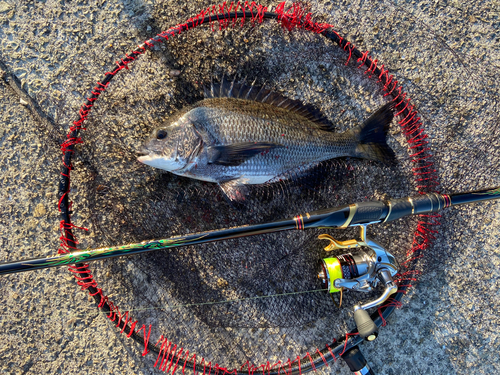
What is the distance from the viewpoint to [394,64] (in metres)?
2.00

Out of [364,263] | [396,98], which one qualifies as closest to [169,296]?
[364,263]

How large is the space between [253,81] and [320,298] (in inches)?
58.0

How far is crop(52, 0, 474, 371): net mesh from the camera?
1.87 meters

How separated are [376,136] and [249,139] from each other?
0.81m

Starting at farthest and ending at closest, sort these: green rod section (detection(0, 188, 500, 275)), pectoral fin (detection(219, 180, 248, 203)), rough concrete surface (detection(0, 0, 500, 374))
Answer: rough concrete surface (detection(0, 0, 500, 374)) → pectoral fin (detection(219, 180, 248, 203)) → green rod section (detection(0, 188, 500, 275))

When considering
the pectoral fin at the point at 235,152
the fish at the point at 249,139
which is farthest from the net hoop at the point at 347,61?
the pectoral fin at the point at 235,152

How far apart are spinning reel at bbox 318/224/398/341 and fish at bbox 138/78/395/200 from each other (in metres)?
0.52

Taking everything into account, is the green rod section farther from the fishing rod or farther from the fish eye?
the fish eye

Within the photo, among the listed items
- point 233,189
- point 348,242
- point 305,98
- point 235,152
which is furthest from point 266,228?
point 305,98

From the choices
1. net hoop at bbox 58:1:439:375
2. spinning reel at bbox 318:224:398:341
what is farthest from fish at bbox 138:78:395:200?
spinning reel at bbox 318:224:398:341

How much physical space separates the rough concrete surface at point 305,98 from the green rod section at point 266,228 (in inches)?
20.9

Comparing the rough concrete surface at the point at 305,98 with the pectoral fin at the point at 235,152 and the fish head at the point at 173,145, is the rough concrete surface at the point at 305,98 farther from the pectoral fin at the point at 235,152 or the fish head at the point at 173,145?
the fish head at the point at 173,145

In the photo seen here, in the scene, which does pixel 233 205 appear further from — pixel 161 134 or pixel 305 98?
pixel 305 98

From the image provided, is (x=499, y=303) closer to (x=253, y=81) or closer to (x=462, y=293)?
(x=462, y=293)
